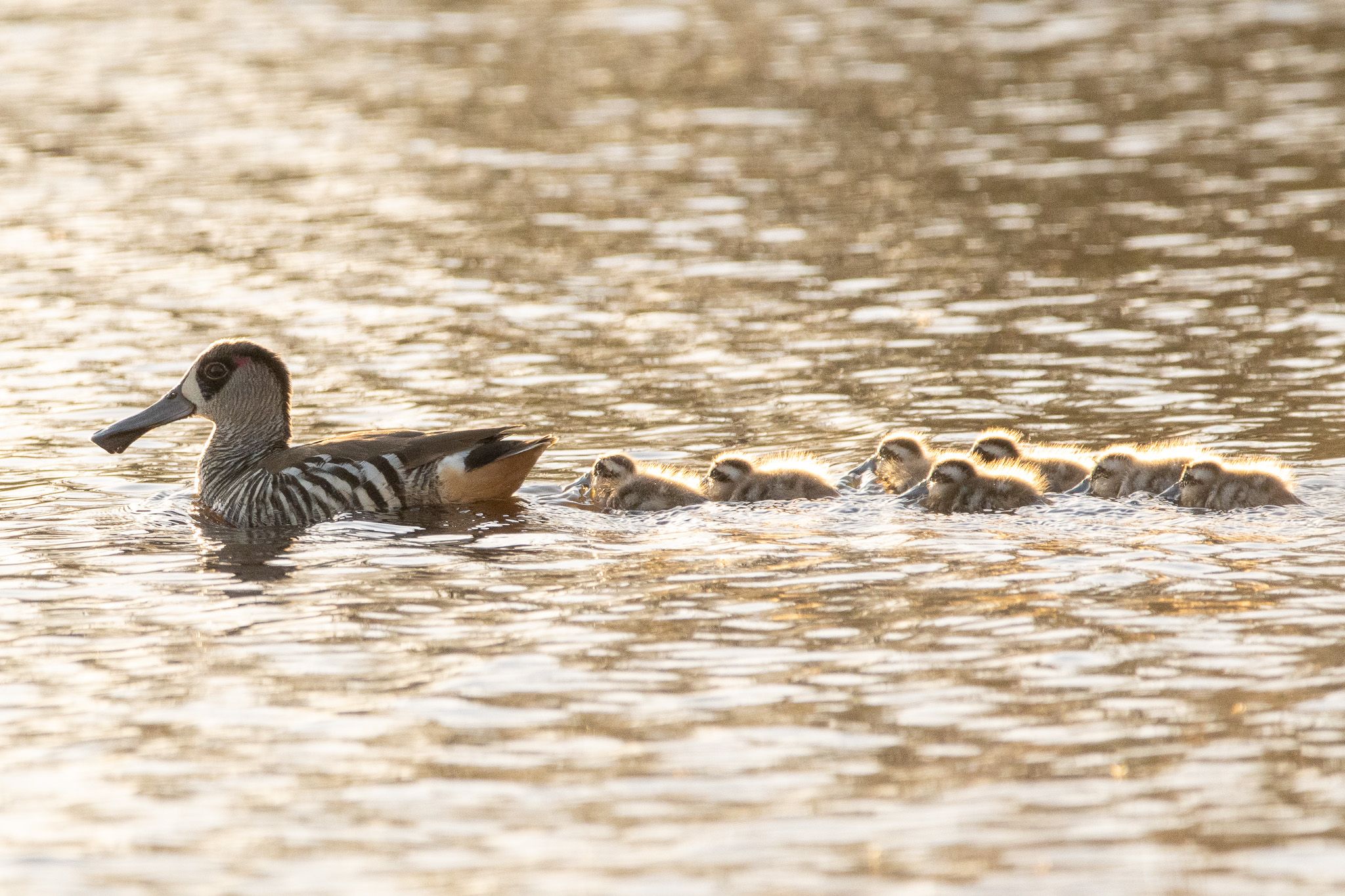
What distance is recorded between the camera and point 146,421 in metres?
12.1

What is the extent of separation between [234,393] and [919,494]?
3928 mm

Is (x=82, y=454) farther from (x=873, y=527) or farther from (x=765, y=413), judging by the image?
(x=873, y=527)

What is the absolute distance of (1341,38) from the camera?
27297 millimetres

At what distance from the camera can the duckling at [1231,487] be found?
1037 centimetres

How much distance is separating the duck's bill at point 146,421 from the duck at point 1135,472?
16.7 ft

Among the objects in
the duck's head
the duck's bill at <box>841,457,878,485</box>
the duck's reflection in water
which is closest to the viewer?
the duck's reflection in water

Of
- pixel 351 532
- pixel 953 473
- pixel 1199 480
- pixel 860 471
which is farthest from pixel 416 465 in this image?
pixel 1199 480

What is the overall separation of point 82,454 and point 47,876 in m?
6.67

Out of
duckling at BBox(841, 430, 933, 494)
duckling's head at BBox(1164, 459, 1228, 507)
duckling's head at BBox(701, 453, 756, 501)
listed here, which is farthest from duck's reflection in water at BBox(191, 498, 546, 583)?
duckling's head at BBox(1164, 459, 1228, 507)

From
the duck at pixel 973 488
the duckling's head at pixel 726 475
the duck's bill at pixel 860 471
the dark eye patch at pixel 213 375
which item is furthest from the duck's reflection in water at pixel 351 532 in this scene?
the duck at pixel 973 488

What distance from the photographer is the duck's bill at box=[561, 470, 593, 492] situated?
11516mm

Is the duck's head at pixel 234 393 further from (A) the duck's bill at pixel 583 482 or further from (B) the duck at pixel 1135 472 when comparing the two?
A: (B) the duck at pixel 1135 472

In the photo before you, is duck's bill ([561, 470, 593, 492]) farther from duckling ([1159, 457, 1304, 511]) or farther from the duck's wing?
duckling ([1159, 457, 1304, 511])

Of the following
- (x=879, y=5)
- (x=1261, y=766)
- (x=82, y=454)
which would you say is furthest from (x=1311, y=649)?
(x=879, y=5)
